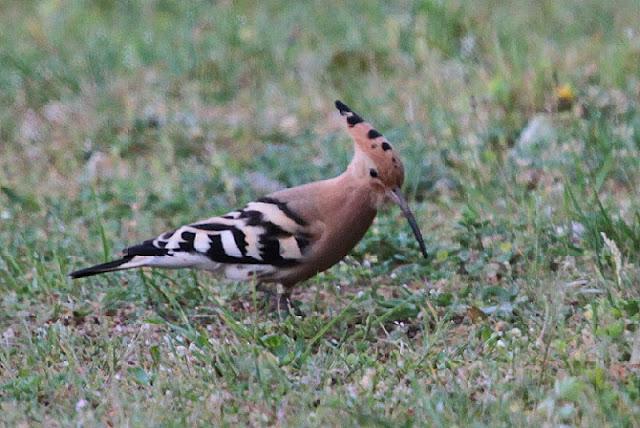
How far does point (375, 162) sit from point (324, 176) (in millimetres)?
1455

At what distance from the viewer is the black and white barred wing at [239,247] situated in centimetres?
421

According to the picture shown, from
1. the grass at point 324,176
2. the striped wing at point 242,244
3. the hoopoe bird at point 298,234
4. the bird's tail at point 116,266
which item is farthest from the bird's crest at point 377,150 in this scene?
the bird's tail at point 116,266

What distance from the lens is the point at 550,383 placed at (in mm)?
3439

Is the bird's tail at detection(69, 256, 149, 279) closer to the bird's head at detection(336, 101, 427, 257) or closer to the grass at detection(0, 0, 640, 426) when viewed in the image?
the grass at detection(0, 0, 640, 426)

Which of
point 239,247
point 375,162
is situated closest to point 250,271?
point 239,247

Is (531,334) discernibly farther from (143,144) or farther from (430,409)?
(143,144)

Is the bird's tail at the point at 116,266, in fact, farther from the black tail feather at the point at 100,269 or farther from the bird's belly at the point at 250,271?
the bird's belly at the point at 250,271

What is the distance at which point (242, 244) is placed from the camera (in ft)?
13.9

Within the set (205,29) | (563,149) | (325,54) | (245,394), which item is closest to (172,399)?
(245,394)

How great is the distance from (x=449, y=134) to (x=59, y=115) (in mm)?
2091

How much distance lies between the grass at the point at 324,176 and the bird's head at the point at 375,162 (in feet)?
1.25

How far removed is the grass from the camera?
352 cm

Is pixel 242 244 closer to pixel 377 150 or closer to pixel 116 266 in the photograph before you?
pixel 116 266

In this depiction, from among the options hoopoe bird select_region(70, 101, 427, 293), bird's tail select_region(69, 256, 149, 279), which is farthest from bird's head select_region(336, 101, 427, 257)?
bird's tail select_region(69, 256, 149, 279)
